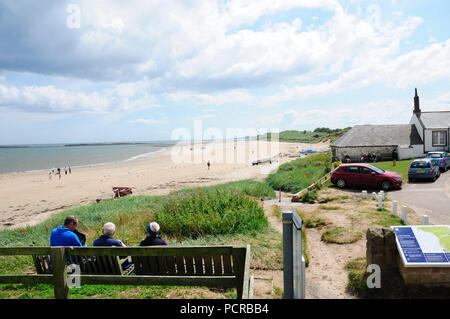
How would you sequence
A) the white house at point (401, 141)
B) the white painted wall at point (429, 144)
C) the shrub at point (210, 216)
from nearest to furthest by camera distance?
the shrub at point (210, 216) → the white house at point (401, 141) → the white painted wall at point (429, 144)

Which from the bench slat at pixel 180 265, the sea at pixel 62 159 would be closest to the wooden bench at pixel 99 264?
the bench slat at pixel 180 265

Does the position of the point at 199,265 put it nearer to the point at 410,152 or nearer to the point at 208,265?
the point at 208,265

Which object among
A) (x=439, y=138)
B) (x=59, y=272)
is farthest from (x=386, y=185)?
(x=439, y=138)

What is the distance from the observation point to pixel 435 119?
3183 cm

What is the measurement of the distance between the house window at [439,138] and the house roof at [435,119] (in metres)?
0.70

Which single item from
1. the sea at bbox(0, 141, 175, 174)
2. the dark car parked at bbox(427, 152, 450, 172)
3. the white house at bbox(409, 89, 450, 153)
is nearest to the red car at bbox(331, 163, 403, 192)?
the dark car parked at bbox(427, 152, 450, 172)

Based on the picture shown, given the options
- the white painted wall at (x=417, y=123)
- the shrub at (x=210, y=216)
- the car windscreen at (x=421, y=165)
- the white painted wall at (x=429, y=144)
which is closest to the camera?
the shrub at (x=210, y=216)

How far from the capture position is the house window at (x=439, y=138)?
30161 millimetres

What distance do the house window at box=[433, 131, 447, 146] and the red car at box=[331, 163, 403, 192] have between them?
18.9m

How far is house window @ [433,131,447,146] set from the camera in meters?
30.2

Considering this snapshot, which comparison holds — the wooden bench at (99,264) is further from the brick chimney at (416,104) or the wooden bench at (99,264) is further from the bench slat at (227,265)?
the brick chimney at (416,104)
